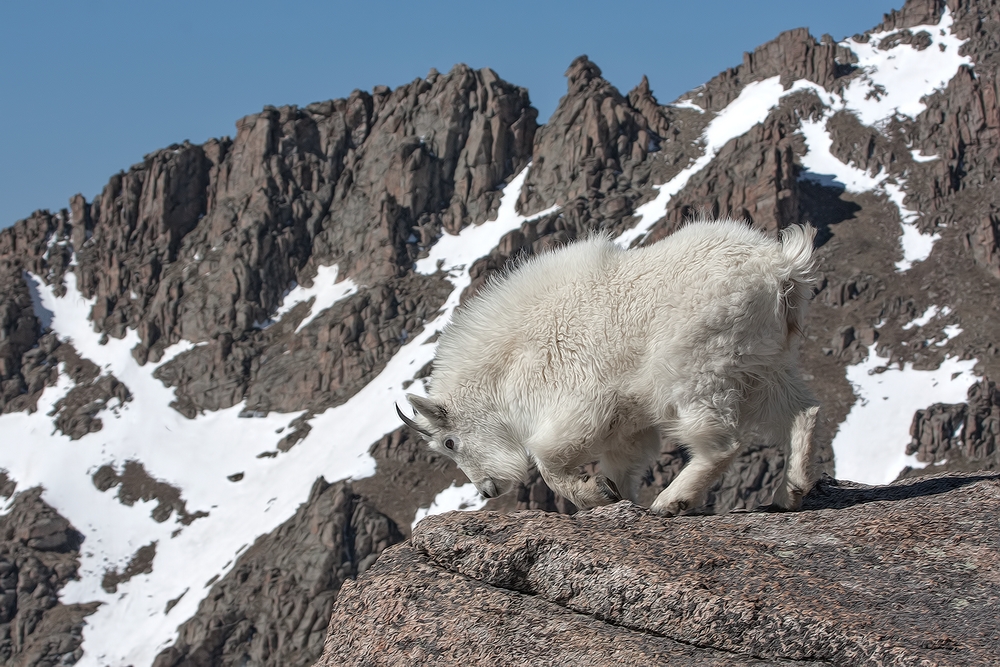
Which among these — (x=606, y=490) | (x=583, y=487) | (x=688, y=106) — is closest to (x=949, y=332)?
(x=688, y=106)

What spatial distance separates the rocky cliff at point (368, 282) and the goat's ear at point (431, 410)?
91744 millimetres

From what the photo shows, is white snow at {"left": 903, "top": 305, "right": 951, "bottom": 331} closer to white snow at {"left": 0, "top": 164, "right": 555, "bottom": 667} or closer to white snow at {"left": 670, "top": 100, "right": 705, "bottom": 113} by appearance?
white snow at {"left": 0, "top": 164, "right": 555, "bottom": 667}

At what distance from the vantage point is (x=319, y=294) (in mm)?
172125

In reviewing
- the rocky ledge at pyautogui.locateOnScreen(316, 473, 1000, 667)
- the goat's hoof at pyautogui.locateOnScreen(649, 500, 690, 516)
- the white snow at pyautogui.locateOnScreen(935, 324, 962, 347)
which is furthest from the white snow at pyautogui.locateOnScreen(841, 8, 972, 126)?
the rocky ledge at pyautogui.locateOnScreen(316, 473, 1000, 667)

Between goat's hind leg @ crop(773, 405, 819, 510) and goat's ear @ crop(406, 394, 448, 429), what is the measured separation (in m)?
3.51

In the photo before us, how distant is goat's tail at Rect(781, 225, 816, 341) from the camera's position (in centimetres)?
887

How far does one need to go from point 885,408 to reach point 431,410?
11452 cm

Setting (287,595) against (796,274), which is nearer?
(796,274)

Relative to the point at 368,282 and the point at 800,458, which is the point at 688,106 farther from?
the point at 800,458

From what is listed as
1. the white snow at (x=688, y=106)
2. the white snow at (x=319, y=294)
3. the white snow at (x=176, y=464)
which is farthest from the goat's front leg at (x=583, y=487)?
the white snow at (x=688, y=106)

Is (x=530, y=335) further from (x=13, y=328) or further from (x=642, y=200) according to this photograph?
(x=13, y=328)

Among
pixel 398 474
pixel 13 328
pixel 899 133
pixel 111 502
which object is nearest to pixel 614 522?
pixel 398 474

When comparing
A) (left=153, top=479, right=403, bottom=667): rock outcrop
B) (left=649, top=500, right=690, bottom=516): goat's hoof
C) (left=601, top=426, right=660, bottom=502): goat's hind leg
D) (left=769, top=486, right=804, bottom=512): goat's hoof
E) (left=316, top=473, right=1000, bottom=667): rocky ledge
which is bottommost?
(left=316, top=473, right=1000, bottom=667): rocky ledge

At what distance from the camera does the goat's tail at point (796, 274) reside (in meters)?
8.87
